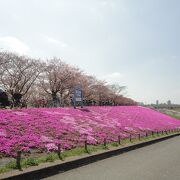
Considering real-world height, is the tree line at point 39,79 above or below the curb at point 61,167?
above

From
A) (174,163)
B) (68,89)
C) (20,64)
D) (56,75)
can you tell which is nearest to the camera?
(174,163)

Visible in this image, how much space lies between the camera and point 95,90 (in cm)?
8869

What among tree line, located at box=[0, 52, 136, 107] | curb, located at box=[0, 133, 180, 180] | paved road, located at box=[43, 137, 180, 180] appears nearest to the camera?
curb, located at box=[0, 133, 180, 180]

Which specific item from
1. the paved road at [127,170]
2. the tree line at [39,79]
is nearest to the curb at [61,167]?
the paved road at [127,170]

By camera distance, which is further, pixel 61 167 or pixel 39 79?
pixel 39 79

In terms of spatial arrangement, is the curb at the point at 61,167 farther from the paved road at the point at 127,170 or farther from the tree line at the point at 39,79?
the tree line at the point at 39,79

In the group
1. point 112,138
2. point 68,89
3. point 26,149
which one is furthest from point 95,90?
point 26,149

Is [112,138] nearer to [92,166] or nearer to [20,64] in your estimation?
[92,166]

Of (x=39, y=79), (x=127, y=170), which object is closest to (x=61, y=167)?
(x=127, y=170)

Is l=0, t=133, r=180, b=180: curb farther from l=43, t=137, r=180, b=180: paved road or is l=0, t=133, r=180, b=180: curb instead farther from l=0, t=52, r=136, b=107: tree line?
l=0, t=52, r=136, b=107: tree line

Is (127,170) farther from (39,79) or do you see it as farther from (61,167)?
(39,79)

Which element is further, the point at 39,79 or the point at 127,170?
the point at 39,79

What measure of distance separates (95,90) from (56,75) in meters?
26.1

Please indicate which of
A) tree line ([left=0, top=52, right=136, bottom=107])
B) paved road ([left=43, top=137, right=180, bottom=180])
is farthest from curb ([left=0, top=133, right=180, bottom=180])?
tree line ([left=0, top=52, right=136, bottom=107])
